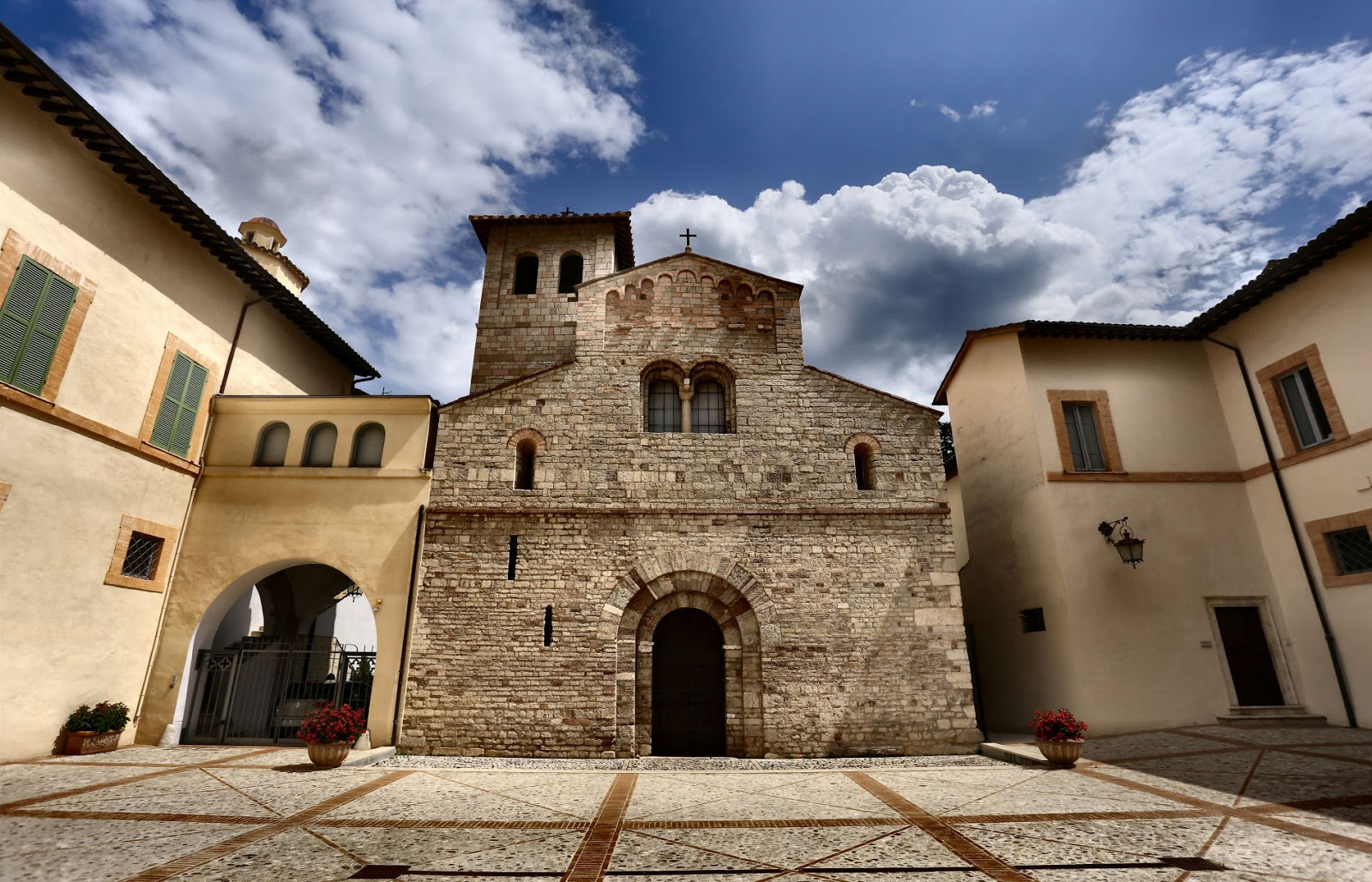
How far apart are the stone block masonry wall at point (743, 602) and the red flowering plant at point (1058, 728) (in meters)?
1.63

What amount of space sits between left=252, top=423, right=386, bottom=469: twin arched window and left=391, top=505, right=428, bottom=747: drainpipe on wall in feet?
5.60

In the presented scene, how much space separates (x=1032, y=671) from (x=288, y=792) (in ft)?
45.0

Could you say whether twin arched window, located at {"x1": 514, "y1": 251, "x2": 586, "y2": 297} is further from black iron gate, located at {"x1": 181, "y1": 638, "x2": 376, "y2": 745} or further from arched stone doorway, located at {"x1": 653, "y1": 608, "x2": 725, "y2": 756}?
black iron gate, located at {"x1": 181, "y1": 638, "x2": 376, "y2": 745}

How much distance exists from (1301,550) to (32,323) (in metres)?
22.6

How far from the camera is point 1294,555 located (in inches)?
500

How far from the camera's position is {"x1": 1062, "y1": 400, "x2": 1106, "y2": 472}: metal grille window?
13922 millimetres

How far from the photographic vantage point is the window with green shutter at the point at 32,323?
918 centimetres

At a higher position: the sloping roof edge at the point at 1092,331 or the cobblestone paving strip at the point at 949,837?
the sloping roof edge at the point at 1092,331

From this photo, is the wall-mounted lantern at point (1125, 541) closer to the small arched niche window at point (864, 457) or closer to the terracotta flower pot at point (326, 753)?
the small arched niche window at point (864, 457)

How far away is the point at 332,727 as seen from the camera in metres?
9.48

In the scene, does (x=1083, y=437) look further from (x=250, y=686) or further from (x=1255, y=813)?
(x=250, y=686)

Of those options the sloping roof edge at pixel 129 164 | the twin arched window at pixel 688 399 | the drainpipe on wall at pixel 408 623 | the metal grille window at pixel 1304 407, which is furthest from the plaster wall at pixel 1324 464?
the sloping roof edge at pixel 129 164

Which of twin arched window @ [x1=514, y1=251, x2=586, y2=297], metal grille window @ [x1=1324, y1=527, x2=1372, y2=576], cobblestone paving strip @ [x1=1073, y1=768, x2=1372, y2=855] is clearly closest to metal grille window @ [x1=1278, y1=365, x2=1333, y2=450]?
metal grille window @ [x1=1324, y1=527, x2=1372, y2=576]

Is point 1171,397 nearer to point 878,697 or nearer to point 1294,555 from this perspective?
point 1294,555
